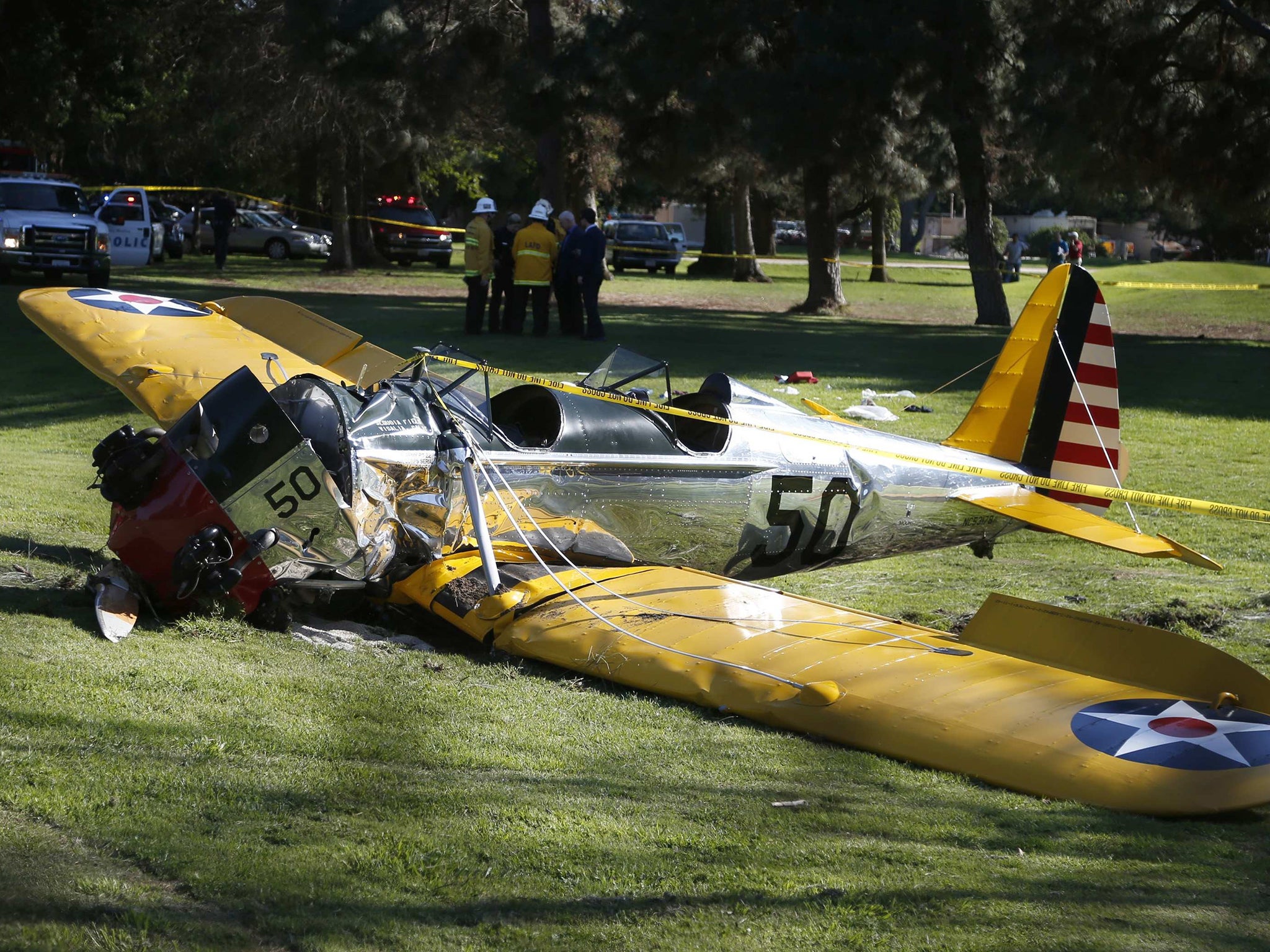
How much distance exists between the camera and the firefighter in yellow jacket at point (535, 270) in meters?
19.5

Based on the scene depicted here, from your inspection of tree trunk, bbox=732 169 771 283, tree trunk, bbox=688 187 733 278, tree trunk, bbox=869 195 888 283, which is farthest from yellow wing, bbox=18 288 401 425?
tree trunk, bbox=688 187 733 278

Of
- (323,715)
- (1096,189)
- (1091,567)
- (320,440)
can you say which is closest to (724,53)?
(1096,189)

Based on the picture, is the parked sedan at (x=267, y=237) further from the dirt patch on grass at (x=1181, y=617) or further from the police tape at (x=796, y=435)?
the dirt patch on grass at (x=1181, y=617)

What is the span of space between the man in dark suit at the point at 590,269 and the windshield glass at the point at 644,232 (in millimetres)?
28838

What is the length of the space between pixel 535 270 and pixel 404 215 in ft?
91.6

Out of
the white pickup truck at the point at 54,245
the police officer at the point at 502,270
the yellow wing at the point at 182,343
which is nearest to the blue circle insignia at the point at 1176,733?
the yellow wing at the point at 182,343

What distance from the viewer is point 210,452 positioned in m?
6.49

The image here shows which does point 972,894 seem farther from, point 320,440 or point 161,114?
point 161,114

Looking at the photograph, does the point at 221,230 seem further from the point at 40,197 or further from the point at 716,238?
the point at 716,238

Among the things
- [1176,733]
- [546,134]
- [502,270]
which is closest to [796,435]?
[1176,733]

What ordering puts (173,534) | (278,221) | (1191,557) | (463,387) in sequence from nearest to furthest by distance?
(1191,557), (173,534), (463,387), (278,221)

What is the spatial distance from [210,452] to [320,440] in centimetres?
58

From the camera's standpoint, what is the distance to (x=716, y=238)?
53156 millimetres

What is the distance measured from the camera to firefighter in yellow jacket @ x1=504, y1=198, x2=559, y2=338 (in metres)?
19.5
